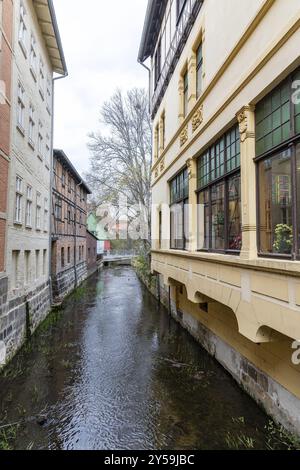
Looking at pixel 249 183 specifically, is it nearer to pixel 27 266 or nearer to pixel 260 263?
pixel 260 263

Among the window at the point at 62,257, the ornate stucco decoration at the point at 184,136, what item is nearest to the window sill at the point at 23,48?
the ornate stucco decoration at the point at 184,136

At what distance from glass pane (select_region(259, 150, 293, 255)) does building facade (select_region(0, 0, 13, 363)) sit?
274 inches

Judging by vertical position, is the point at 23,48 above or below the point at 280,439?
above

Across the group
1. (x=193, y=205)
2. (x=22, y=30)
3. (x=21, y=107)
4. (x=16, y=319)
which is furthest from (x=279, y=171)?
(x=22, y=30)

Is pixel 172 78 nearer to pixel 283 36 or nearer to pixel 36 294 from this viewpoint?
pixel 283 36

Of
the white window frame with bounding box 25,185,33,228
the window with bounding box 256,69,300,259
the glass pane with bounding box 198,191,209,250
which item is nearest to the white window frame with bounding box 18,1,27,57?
the white window frame with bounding box 25,185,33,228

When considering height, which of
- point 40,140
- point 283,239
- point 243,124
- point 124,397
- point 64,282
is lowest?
point 124,397

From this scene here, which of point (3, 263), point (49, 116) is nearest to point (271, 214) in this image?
point (3, 263)

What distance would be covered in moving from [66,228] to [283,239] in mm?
17770

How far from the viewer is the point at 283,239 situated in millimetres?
4094

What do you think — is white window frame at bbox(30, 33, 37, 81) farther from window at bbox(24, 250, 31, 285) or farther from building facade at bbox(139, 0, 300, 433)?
window at bbox(24, 250, 31, 285)

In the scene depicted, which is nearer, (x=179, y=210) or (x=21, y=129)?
(x=179, y=210)

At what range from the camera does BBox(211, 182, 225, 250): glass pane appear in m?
6.19

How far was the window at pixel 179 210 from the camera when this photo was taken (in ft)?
28.8
